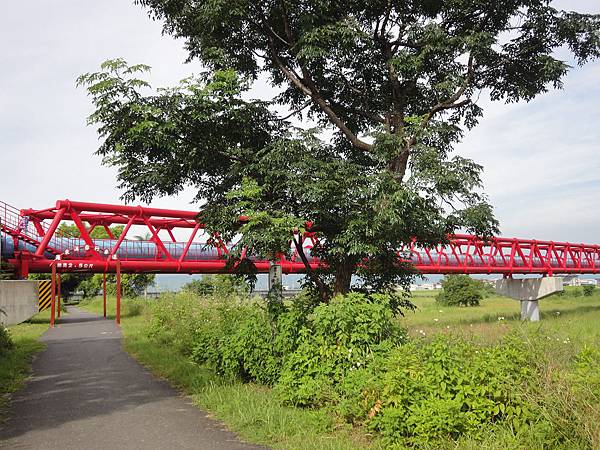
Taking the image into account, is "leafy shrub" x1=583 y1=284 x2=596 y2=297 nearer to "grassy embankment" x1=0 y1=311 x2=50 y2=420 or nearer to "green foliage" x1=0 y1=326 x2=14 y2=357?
"grassy embankment" x1=0 y1=311 x2=50 y2=420

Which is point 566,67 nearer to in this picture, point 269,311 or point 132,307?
point 269,311

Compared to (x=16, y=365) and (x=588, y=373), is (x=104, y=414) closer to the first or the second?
(x=16, y=365)

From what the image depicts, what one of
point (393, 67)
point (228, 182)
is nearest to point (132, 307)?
point (228, 182)

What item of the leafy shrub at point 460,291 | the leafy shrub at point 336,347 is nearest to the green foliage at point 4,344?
the leafy shrub at point 336,347

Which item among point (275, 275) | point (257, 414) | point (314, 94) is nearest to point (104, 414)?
point (257, 414)

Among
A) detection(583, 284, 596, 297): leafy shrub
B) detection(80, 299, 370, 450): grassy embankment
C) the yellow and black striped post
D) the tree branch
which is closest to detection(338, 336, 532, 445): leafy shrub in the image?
detection(80, 299, 370, 450): grassy embankment

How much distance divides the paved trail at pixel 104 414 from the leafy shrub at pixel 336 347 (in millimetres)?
1249

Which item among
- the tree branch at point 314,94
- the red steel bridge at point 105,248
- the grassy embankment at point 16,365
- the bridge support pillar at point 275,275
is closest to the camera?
the grassy embankment at point 16,365

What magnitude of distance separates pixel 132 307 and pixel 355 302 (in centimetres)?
2524

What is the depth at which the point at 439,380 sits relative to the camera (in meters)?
5.55

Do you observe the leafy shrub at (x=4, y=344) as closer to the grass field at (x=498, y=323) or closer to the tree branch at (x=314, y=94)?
the tree branch at (x=314, y=94)

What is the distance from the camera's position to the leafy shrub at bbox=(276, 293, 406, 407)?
7.02m

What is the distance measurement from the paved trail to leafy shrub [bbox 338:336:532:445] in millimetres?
1641

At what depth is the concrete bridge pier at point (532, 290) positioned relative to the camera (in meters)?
34.3
